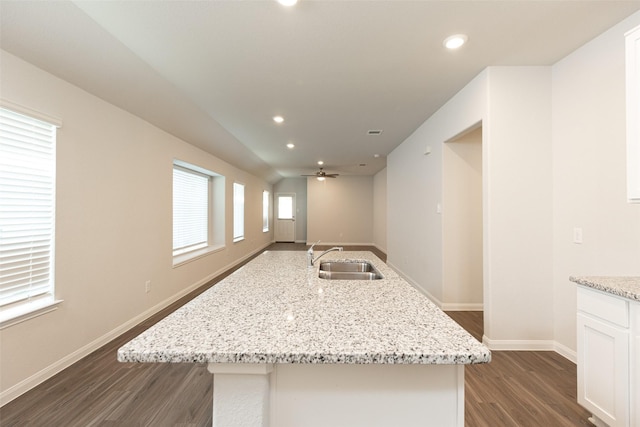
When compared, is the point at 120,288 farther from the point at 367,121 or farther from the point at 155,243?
the point at 367,121

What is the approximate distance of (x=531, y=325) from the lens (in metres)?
2.47

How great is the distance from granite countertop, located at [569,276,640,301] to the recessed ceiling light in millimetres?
1748

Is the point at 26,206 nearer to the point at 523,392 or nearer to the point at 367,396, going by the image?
the point at 367,396

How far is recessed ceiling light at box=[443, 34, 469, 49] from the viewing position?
6.51 ft

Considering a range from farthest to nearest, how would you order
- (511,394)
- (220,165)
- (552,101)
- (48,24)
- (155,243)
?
(220,165) → (155,243) → (552,101) → (511,394) → (48,24)

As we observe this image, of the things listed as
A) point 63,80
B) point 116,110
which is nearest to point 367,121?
point 116,110

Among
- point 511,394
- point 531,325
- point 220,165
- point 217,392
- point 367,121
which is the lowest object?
point 511,394

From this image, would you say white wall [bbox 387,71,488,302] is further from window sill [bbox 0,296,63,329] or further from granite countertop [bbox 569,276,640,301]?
window sill [bbox 0,296,63,329]

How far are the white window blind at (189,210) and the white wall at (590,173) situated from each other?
4651mm

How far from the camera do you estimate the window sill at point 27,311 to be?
181 centimetres

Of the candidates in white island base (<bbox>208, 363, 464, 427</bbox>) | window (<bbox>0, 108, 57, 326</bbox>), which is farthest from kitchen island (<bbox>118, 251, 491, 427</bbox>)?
window (<bbox>0, 108, 57, 326</bbox>)

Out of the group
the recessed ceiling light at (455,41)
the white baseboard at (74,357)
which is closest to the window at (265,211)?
the white baseboard at (74,357)

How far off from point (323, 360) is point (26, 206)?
2449 millimetres

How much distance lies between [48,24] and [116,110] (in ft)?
4.03
